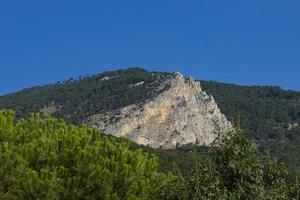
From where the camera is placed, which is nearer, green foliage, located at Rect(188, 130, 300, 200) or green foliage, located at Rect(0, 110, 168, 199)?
green foliage, located at Rect(188, 130, 300, 200)

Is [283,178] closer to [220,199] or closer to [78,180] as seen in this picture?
[220,199]

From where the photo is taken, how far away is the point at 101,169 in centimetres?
2164

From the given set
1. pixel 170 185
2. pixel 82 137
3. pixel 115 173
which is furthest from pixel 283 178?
pixel 82 137

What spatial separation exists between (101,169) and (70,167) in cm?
120

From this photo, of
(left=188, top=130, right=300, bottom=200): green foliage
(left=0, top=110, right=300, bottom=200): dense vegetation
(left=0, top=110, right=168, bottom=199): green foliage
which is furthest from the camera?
(left=0, top=110, right=168, bottom=199): green foliage

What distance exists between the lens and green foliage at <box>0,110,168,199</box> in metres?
21.0

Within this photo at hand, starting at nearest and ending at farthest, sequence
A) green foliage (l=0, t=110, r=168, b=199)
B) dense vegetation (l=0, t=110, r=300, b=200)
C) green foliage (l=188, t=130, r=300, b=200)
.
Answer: green foliage (l=188, t=130, r=300, b=200)
dense vegetation (l=0, t=110, r=300, b=200)
green foliage (l=0, t=110, r=168, b=199)

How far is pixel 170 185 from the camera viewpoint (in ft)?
56.6

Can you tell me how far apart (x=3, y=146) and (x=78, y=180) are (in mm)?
3229

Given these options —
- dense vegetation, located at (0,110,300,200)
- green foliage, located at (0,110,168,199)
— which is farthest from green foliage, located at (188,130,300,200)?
green foliage, located at (0,110,168,199)

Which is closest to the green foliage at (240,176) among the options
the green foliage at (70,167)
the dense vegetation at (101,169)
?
the dense vegetation at (101,169)

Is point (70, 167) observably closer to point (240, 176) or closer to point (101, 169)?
point (101, 169)

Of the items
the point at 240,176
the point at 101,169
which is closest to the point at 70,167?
the point at 101,169

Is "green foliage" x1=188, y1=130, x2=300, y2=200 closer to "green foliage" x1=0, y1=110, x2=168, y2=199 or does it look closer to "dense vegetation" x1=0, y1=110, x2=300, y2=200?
"dense vegetation" x1=0, y1=110, x2=300, y2=200
